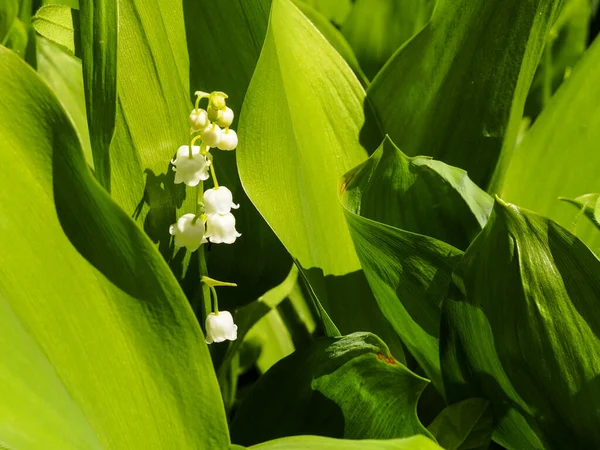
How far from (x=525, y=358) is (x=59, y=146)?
0.35 metres

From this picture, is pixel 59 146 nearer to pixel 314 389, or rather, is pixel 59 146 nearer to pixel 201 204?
pixel 201 204

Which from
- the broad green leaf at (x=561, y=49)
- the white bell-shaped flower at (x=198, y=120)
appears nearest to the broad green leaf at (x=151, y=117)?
the white bell-shaped flower at (x=198, y=120)

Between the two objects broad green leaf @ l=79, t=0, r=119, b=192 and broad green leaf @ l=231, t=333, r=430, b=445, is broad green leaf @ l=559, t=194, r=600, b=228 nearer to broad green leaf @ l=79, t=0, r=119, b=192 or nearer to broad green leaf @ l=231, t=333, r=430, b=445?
broad green leaf @ l=231, t=333, r=430, b=445

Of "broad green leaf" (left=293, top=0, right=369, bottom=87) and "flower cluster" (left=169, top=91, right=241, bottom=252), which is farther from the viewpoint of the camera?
"broad green leaf" (left=293, top=0, right=369, bottom=87)

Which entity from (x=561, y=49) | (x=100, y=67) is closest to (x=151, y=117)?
(x=100, y=67)

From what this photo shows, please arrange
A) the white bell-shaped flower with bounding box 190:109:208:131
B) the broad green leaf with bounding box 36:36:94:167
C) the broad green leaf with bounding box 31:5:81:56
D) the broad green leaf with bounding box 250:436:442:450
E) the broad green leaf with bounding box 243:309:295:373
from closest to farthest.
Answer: the broad green leaf with bounding box 250:436:442:450, the white bell-shaped flower with bounding box 190:109:208:131, the broad green leaf with bounding box 31:5:81:56, the broad green leaf with bounding box 36:36:94:167, the broad green leaf with bounding box 243:309:295:373

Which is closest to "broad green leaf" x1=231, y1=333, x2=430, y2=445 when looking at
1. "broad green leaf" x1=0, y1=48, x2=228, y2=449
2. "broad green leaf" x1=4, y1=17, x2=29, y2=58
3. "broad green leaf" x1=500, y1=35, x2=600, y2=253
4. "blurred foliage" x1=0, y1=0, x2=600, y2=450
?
"blurred foliage" x1=0, y1=0, x2=600, y2=450

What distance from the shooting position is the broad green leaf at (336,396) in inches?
19.9

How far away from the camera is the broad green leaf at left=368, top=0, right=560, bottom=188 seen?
68 cm

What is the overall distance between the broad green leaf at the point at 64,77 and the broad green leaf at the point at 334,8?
1.16 ft

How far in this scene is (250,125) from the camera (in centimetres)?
61

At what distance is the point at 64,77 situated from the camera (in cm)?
79

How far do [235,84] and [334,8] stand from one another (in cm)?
33

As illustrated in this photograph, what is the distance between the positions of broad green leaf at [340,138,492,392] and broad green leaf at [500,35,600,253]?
17 centimetres
